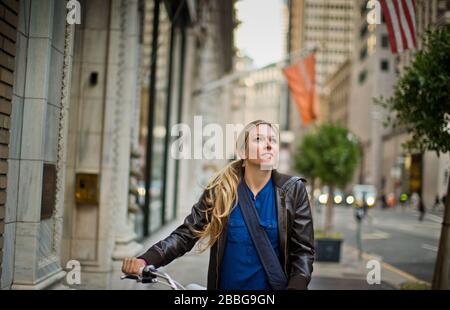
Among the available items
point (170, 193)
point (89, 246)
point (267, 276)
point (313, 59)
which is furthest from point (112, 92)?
point (170, 193)

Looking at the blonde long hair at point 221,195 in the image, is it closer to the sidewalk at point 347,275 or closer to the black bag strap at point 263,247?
the black bag strap at point 263,247

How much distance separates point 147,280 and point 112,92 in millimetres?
4654

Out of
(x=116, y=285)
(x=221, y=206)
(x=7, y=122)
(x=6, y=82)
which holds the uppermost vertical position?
(x=6, y=82)

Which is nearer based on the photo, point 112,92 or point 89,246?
point 89,246

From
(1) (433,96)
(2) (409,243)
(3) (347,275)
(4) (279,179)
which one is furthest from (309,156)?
(4) (279,179)

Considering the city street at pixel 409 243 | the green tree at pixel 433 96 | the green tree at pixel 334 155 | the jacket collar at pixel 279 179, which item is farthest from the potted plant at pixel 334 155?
the jacket collar at pixel 279 179

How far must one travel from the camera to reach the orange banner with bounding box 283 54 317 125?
46.9 feet

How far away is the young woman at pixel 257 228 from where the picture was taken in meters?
3.21

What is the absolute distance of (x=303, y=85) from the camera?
14.5m

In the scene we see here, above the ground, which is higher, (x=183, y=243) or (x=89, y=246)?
(x=183, y=243)

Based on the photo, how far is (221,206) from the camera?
3.28 m

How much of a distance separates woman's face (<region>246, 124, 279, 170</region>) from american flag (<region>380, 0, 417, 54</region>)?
3.82 metres
